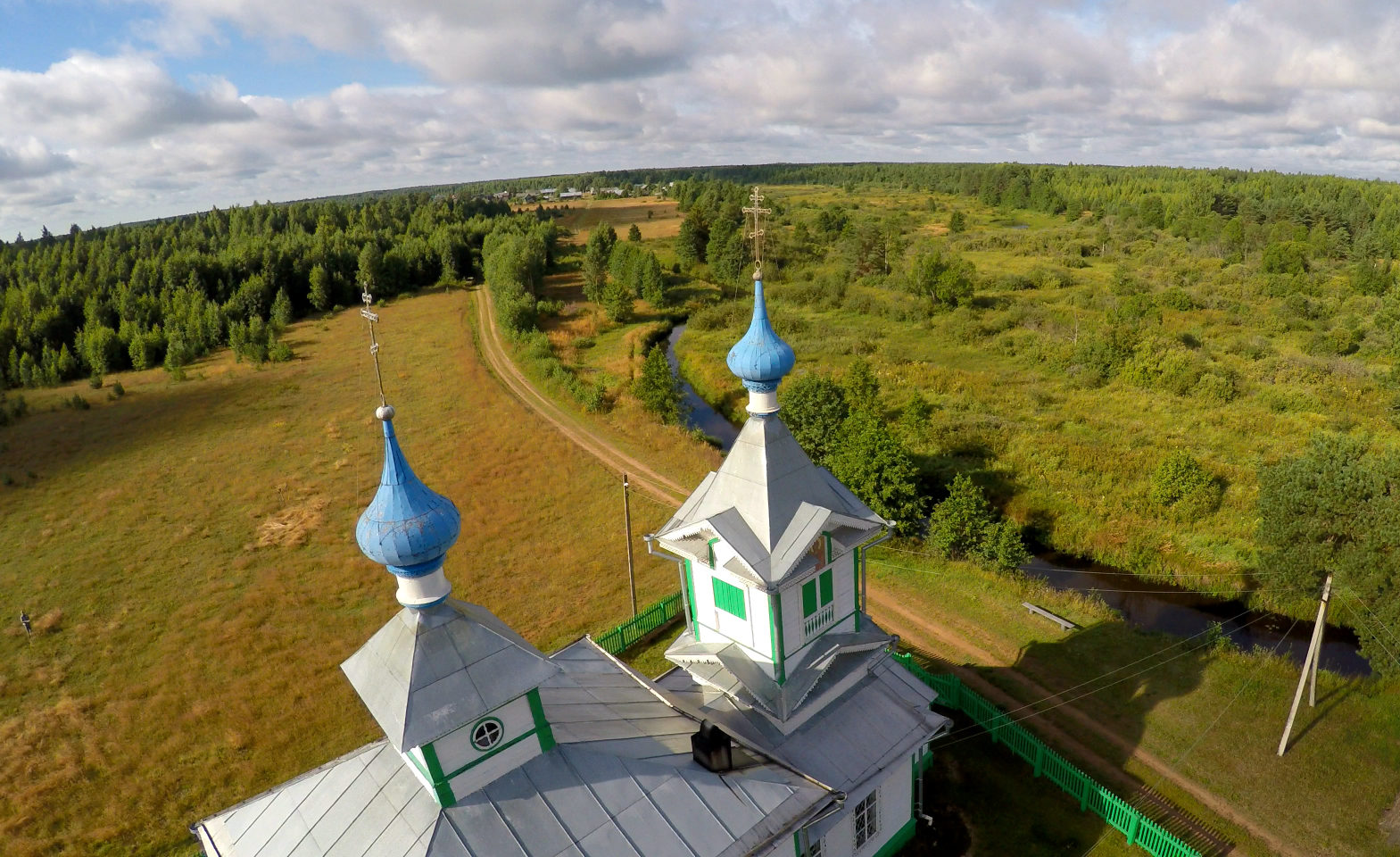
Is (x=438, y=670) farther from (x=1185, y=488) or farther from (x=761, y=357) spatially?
(x=1185, y=488)

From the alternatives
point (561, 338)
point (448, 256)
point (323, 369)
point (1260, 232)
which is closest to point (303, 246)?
point (448, 256)

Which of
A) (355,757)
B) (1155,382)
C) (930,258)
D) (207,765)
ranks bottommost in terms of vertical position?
(207,765)

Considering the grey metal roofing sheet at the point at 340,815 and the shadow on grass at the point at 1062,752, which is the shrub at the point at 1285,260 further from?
the grey metal roofing sheet at the point at 340,815

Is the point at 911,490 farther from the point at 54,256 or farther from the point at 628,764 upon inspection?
the point at 54,256

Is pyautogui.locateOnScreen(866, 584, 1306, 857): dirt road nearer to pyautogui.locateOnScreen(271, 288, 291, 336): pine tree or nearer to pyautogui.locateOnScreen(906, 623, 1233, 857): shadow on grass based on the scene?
pyautogui.locateOnScreen(906, 623, 1233, 857): shadow on grass

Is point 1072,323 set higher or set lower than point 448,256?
lower

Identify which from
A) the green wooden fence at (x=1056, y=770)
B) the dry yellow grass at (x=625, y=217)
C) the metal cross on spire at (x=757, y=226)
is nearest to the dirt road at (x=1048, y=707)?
the green wooden fence at (x=1056, y=770)
